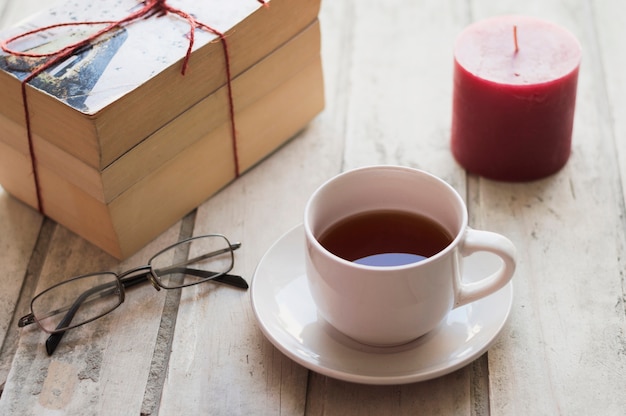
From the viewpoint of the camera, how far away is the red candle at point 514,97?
36.7 inches

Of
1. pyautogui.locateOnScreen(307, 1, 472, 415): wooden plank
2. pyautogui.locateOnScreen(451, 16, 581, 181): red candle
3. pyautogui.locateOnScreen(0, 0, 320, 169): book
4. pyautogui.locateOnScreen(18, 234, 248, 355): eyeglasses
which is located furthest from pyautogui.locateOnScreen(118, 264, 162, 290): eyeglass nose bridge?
pyautogui.locateOnScreen(451, 16, 581, 181): red candle

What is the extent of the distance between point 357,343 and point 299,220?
0.73 ft

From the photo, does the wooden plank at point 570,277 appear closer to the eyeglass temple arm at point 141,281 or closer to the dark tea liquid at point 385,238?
the dark tea liquid at point 385,238

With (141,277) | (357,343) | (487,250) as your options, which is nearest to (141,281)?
(141,277)

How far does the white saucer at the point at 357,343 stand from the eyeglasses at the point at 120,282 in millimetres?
65

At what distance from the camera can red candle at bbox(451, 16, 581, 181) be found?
93 cm

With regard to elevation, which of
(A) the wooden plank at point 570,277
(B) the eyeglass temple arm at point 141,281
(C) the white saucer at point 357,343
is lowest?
(B) the eyeglass temple arm at point 141,281

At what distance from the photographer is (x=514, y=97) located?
0.93m

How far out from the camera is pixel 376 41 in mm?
1217

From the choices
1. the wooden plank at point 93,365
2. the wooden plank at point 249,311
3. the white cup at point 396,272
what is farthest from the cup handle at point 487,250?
the wooden plank at point 93,365

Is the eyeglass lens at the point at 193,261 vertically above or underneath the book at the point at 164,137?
underneath

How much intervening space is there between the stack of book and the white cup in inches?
8.0

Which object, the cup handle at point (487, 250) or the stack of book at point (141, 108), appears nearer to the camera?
the cup handle at point (487, 250)

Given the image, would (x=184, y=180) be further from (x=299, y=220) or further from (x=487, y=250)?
(x=487, y=250)
